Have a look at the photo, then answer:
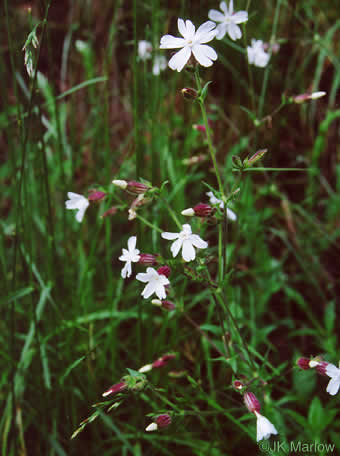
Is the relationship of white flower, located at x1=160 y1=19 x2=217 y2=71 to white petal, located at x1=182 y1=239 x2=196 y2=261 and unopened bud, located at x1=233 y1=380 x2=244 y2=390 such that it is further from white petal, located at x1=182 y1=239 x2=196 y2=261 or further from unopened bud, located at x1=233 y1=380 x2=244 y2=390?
unopened bud, located at x1=233 y1=380 x2=244 y2=390

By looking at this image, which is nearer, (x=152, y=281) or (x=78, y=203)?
(x=152, y=281)

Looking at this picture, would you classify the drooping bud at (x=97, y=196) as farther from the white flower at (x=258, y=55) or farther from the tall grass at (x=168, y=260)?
the white flower at (x=258, y=55)

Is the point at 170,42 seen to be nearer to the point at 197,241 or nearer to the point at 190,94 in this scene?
the point at 190,94

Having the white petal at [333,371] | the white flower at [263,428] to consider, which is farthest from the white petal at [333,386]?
the white flower at [263,428]

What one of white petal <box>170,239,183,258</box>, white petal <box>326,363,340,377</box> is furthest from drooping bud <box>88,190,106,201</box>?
white petal <box>326,363,340,377</box>

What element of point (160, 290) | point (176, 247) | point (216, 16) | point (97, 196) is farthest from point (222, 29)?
point (160, 290)

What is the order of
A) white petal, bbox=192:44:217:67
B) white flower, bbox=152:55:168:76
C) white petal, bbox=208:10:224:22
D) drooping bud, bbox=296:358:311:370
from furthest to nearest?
white flower, bbox=152:55:168:76
white petal, bbox=208:10:224:22
drooping bud, bbox=296:358:311:370
white petal, bbox=192:44:217:67

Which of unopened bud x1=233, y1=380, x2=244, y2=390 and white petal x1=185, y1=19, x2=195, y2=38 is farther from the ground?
white petal x1=185, y1=19, x2=195, y2=38
